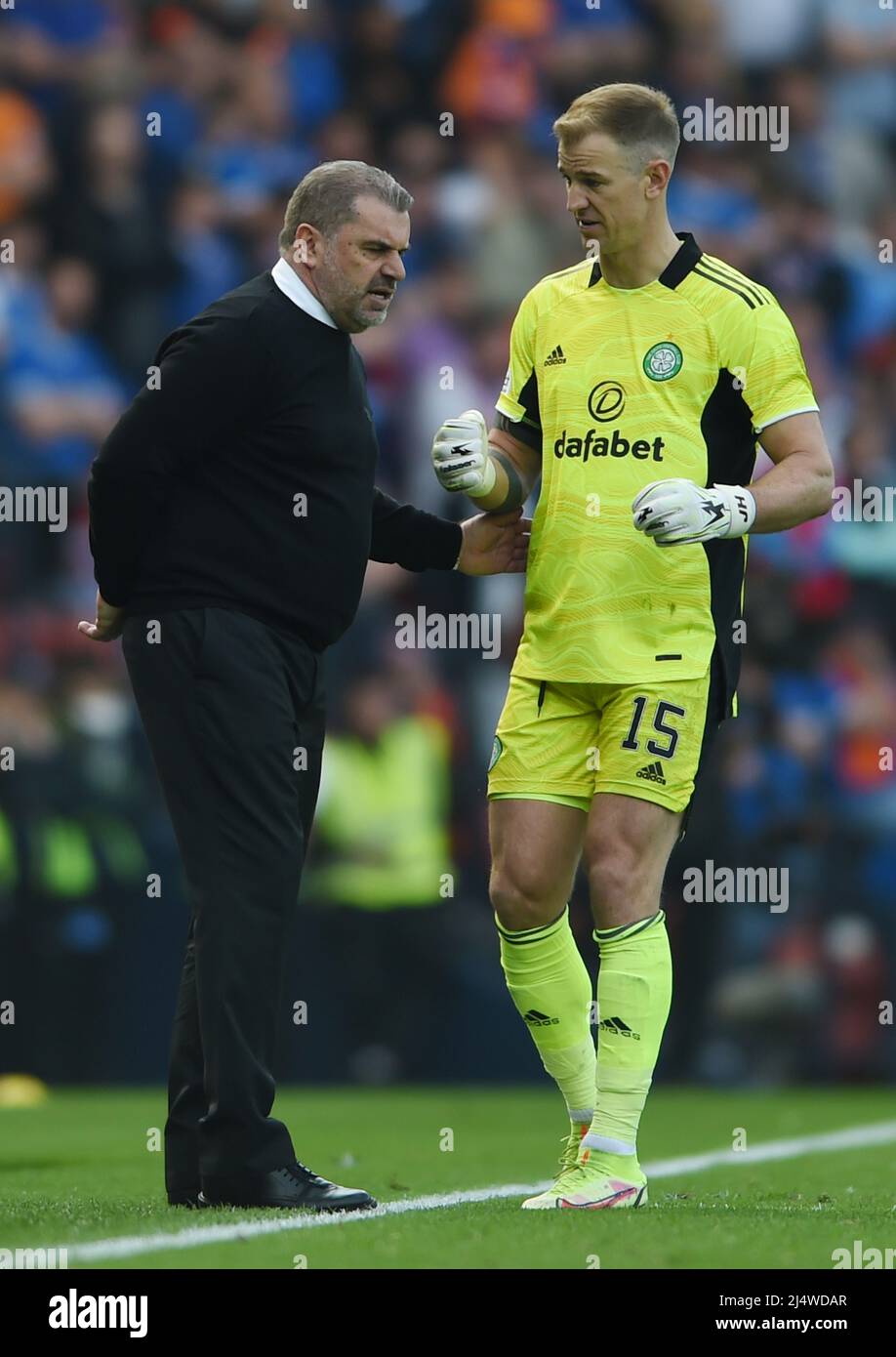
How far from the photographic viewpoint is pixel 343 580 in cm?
512

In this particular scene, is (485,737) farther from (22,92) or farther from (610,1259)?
(610,1259)

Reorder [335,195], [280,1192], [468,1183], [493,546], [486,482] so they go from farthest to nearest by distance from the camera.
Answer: [468,1183], [493,546], [486,482], [335,195], [280,1192]

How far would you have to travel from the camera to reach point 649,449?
202 inches

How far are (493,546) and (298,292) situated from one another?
3.25ft

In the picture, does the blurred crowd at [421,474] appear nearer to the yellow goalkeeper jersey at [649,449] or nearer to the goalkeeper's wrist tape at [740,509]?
the yellow goalkeeper jersey at [649,449]

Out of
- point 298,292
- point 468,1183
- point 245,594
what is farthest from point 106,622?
point 468,1183

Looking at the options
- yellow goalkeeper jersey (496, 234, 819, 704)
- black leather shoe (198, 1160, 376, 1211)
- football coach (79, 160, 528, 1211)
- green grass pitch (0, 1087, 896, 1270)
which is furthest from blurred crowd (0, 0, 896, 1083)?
black leather shoe (198, 1160, 376, 1211)

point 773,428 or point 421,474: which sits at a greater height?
point 421,474

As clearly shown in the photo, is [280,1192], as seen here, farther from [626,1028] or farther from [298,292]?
[298,292]

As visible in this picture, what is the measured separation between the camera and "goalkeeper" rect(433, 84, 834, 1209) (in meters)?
5.00

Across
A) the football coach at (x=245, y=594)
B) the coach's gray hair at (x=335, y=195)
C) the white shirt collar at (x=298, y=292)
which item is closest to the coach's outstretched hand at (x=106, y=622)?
the football coach at (x=245, y=594)

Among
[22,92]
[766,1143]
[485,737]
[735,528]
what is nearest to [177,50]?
[22,92]

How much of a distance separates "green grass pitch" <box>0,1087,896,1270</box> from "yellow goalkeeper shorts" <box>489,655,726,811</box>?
959mm

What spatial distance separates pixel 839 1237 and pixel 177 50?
991cm
